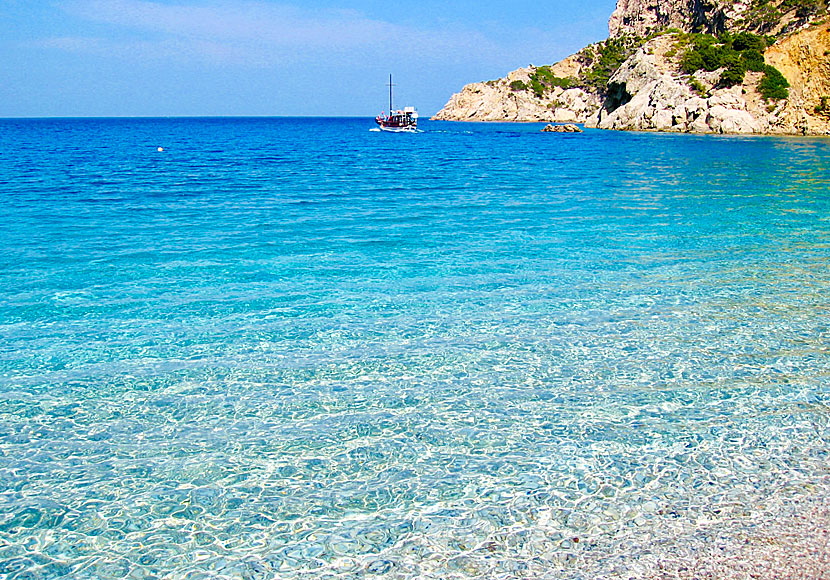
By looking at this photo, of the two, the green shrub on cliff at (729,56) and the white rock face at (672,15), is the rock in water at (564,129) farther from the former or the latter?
the white rock face at (672,15)

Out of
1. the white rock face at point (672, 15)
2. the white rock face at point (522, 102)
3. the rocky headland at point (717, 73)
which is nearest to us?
the rocky headland at point (717, 73)

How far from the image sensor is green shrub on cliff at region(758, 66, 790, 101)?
240 ft

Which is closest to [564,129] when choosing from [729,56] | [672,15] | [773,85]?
[729,56]

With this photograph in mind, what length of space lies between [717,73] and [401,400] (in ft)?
300

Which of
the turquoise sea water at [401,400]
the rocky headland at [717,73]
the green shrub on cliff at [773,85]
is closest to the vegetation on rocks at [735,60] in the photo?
the green shrub on cliff at [773,85]

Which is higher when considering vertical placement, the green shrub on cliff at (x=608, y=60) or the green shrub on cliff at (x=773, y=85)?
the green shrub on cliff at (x=608, y=60)

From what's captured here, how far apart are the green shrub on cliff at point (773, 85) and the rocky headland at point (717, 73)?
0.39 ft

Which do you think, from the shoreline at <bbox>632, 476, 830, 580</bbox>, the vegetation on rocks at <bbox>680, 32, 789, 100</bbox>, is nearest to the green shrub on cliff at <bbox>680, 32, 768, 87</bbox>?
the vegetation on rocks at <bbox>680, 32, 789, 100</bbox>

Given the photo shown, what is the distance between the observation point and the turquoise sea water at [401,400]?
4586 mm

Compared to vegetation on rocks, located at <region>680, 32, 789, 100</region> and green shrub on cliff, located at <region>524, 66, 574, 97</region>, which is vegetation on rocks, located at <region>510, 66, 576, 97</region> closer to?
green shrub on cliff, located at <region>524, 66, 574, 97</region>

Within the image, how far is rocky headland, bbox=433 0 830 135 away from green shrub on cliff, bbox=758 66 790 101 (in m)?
0.12

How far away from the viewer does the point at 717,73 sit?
3282 inches

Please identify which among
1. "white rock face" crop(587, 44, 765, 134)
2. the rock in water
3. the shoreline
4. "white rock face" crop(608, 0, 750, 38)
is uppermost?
"white rock face" crop(608, 0, 750, 38)

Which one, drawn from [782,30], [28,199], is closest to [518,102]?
[782,30]
